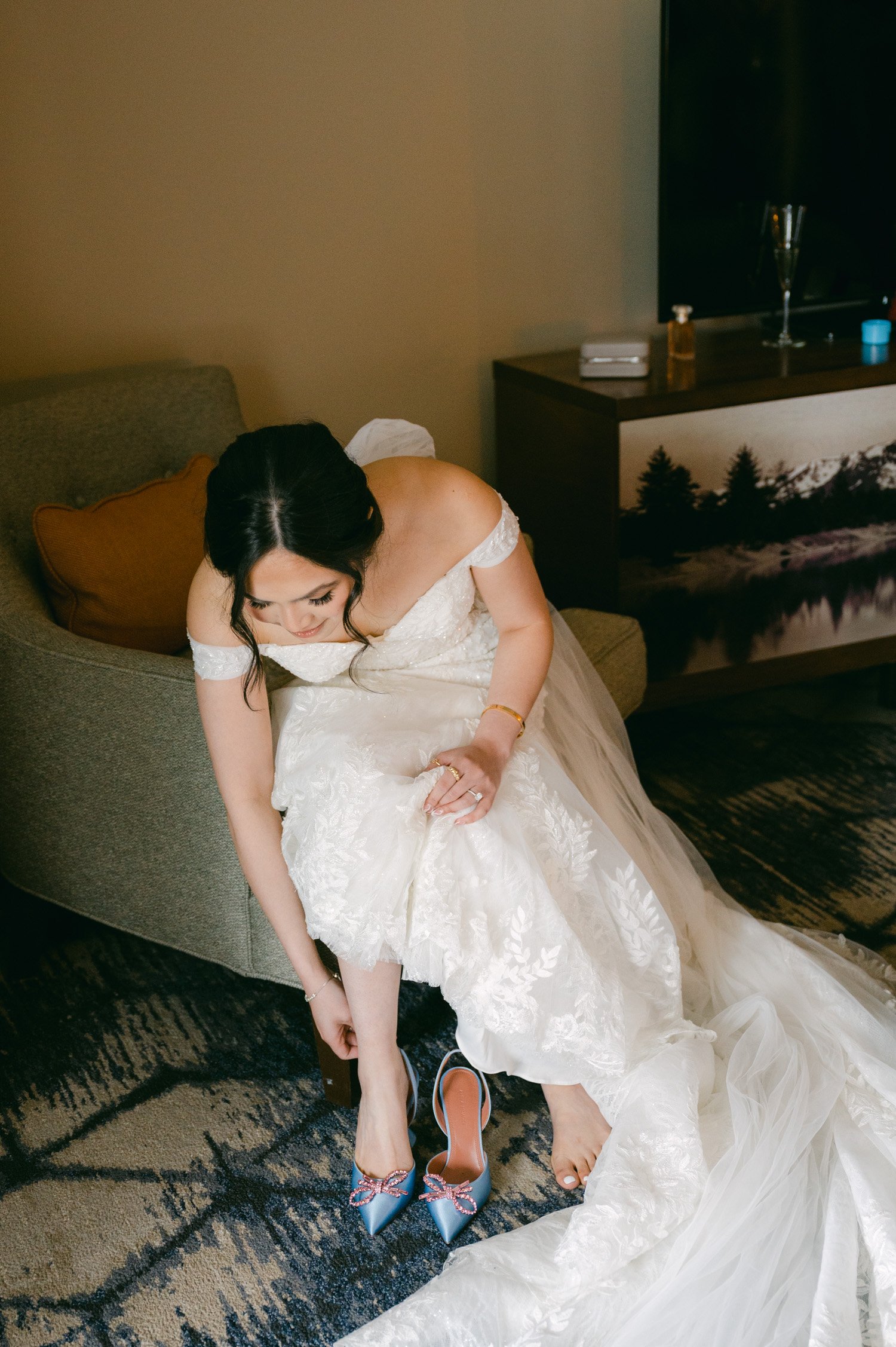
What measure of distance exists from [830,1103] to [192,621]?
94 centimetres

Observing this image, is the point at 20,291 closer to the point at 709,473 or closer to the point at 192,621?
the point at 192,621

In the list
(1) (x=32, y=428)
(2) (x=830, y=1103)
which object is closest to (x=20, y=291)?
(1) (x=32, y=428)

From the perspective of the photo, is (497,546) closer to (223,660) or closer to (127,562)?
(223,660)

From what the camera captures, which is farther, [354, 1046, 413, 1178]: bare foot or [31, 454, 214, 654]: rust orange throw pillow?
[31, 454, 214, 654]: rust orange throw pillow

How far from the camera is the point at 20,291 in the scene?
2.15m

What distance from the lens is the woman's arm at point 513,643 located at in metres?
1.40

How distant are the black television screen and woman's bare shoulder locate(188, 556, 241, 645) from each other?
147cm

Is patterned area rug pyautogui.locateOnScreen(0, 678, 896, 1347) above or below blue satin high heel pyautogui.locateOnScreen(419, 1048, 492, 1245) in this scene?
below

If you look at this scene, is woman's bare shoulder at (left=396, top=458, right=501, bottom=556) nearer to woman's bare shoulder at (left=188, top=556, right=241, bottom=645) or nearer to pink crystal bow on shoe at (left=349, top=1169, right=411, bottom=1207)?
woman's bare shoulder at (left=188, top=556, right=241, bottom=645)

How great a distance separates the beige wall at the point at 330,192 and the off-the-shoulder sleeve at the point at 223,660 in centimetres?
114

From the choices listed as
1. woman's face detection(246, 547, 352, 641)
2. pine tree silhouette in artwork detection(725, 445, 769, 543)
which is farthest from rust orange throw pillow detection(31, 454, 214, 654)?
pine tree silhouette in artwork detection(725, 445, 769, 543)

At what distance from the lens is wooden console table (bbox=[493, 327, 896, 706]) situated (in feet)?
7.23

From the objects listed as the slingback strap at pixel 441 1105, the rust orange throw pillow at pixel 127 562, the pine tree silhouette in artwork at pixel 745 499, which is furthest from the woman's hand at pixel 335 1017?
the pine tree silhouette in artwork at pixel 745 499

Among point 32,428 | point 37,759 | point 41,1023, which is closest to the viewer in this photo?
point 37,759
